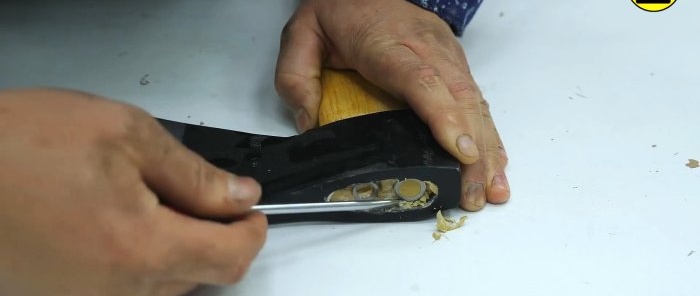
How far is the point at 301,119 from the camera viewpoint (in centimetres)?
79

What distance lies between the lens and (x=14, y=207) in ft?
1.38

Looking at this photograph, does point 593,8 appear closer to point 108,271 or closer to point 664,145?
point 664,145

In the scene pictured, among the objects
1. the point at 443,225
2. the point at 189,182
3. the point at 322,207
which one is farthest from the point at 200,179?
the point at 443,225

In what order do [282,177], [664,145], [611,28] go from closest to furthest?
[282,177] < [664,145] < [611,28]

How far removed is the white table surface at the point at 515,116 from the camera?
Result: 631mm

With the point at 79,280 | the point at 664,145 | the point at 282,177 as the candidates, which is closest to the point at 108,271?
the point at 79,280

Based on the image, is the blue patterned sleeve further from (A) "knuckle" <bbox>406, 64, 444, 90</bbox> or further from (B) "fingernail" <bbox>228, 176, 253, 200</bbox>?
(B) "fingernail" <bbox>228, 176, 253, 200</bbox>

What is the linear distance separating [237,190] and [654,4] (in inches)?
29.3

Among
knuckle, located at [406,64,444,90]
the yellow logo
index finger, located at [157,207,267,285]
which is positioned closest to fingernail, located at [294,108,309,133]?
knuckle, located at [406,64,444,90]

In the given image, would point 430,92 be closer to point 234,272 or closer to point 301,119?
point 301,119

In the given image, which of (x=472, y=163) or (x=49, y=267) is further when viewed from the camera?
(x=472, y=163)

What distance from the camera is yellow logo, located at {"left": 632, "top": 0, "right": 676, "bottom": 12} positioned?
0.98 m

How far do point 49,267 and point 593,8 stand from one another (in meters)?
0.82

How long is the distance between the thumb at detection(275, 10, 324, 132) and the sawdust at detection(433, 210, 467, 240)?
19cm
